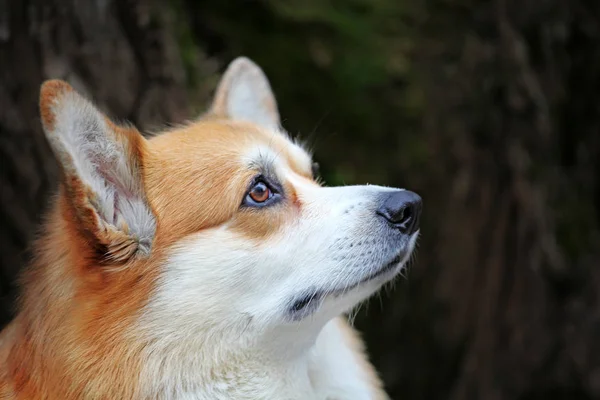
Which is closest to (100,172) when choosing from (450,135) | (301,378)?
(301,378)

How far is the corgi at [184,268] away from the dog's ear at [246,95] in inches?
36.6

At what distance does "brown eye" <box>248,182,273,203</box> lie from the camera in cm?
363

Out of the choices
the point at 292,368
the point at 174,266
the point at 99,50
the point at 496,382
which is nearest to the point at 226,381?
the point at 292,368

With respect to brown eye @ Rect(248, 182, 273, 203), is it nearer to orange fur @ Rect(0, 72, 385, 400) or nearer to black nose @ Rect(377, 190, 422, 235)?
orange fur @ Rect(0, 72, 385, 400)

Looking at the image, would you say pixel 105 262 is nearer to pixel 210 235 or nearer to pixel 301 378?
pixel 210 235

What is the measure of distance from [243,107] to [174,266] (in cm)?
153

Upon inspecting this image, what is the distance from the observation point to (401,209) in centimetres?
364

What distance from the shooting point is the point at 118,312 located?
3430mm

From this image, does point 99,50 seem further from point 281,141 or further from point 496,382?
point 496,382

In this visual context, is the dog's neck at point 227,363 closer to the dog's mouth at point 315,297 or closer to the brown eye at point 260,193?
the dog's mouth at point 315,297

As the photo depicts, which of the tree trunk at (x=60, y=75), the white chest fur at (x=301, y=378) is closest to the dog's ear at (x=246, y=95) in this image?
→ the tree trunk at (x=60, y=75)

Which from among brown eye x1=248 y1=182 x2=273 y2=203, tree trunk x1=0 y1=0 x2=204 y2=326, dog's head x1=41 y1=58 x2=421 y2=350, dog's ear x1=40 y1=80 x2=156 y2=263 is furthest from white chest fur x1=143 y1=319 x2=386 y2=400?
tree trunk x1=0 y1=0 x2=204 y2=326

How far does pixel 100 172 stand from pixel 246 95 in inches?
58.4

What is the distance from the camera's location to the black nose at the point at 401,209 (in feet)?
11.9
